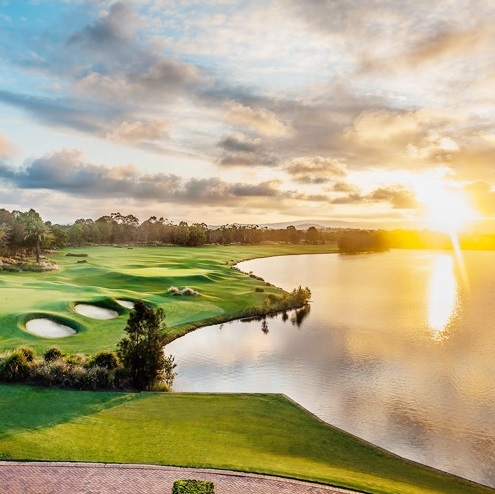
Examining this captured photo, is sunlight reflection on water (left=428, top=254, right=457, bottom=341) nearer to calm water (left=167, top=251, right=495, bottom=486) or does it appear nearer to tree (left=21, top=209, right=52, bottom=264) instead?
calm water (left=167, top=251, right=495, bottom=486)

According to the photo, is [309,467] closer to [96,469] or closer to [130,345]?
[96,469]

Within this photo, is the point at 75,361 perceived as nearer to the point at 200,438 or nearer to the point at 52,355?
the point at 52,355

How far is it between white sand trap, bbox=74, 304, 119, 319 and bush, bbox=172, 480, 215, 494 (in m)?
39.3

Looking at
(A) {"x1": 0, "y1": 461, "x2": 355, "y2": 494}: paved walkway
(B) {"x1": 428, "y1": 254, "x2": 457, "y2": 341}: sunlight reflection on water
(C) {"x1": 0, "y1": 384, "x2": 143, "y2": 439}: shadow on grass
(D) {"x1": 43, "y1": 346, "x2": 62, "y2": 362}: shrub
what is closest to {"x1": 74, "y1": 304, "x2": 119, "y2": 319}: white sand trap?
(D) {"x1": 43, "y1": 346, "x2": 62, "y2": 362}: shrub

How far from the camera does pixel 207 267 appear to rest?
113625 millimetres

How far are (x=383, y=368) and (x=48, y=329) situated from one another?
32.3 metres

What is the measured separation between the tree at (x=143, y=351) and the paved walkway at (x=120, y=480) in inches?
493

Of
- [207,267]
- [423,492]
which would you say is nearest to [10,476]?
[423,492]

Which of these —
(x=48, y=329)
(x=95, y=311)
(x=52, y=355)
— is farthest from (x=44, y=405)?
(x=95, y=311)

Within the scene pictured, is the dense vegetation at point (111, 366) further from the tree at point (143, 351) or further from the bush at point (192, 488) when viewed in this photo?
the bush at point (192, 488)

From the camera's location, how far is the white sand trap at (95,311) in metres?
53.3

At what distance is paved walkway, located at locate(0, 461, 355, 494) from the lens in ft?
56.5

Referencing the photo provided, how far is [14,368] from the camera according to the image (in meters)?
29.8

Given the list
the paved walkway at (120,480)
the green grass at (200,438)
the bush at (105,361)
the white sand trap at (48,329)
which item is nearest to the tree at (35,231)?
the white sand trap at (48,329)
